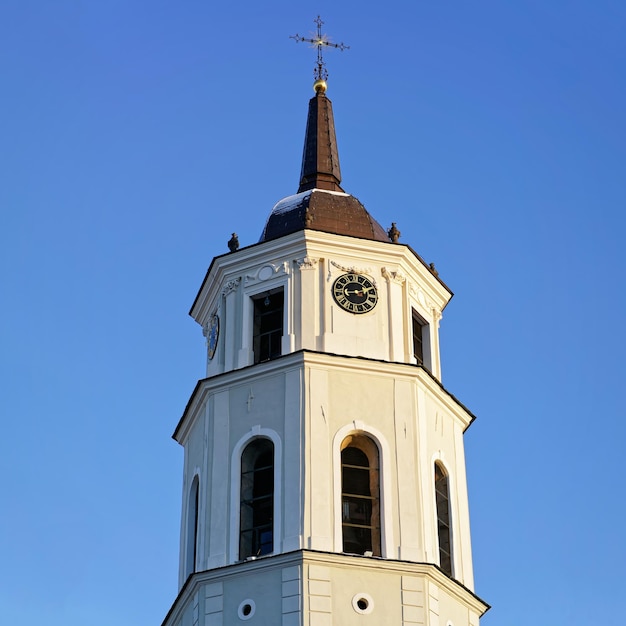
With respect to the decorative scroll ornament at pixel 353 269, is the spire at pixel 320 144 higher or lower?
higher

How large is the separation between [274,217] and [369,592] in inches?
427

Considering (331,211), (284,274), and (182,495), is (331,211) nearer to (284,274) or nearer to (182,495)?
(284,274)

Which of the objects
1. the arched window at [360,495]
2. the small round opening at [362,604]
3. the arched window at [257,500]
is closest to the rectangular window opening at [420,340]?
the arched window at [360,495]

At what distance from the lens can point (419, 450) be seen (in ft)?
126

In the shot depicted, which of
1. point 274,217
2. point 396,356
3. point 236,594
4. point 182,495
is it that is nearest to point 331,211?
point 274,217

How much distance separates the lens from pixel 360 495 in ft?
124

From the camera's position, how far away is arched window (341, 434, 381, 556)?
37250mm

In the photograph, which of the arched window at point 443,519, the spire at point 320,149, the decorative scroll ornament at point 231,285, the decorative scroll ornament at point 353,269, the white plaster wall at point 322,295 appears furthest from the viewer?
the spire at point 320,149

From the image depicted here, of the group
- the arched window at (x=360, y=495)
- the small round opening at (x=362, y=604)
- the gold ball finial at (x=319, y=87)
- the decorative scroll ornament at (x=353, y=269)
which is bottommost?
the small round opening at (x=362, y=604)

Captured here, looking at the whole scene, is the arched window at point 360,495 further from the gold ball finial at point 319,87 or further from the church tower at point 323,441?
the gold ball finial at point 319,87

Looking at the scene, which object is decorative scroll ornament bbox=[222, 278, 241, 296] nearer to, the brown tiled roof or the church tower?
the church tower

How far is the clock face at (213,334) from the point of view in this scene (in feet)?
136

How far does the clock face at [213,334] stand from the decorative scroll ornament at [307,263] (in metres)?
2.55

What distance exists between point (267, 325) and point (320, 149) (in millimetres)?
7040
